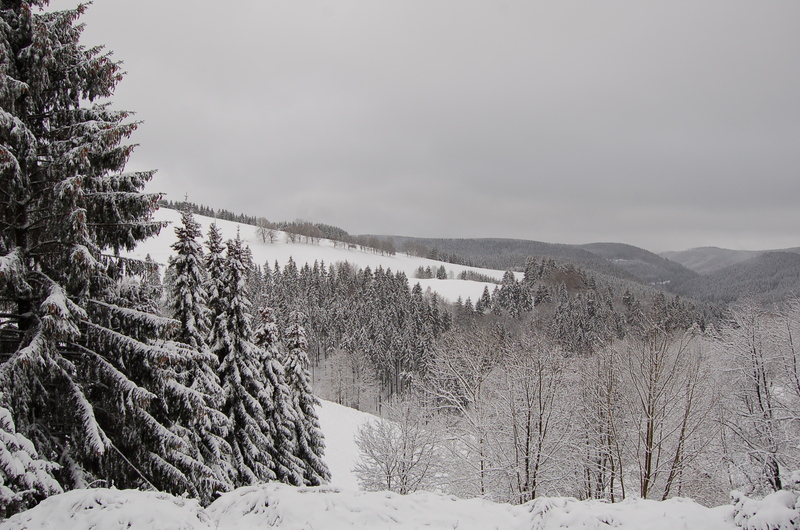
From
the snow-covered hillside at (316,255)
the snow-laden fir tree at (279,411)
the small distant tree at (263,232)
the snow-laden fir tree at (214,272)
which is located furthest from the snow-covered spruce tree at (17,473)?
the small distant tree at (263,232)

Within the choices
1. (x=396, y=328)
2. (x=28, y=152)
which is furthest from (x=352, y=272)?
(x=28, y=152)

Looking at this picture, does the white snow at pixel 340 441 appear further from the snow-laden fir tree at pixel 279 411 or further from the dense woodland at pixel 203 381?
the snow-laden fir tree at pixel 279 411

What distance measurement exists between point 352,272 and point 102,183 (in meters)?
115

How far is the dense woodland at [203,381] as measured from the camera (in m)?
6.44

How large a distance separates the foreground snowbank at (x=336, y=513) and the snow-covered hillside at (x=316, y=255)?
95.5 metres

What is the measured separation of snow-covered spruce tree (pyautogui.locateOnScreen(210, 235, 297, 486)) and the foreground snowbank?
8314 mm

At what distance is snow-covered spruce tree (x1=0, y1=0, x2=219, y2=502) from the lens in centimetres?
620

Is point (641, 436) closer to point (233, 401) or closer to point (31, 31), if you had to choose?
point (233, 401)

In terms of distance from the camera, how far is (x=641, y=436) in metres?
13.5

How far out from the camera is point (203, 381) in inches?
447

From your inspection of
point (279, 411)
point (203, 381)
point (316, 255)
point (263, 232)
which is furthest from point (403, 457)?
point (263, 232)

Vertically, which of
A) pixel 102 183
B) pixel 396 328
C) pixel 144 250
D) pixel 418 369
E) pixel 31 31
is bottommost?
pixel 418 369

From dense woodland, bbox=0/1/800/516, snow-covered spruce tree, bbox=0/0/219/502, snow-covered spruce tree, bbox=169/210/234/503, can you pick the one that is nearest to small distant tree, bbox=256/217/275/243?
dense woodland, bbox=0/1/800/516

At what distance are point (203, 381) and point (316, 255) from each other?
123926 mm
